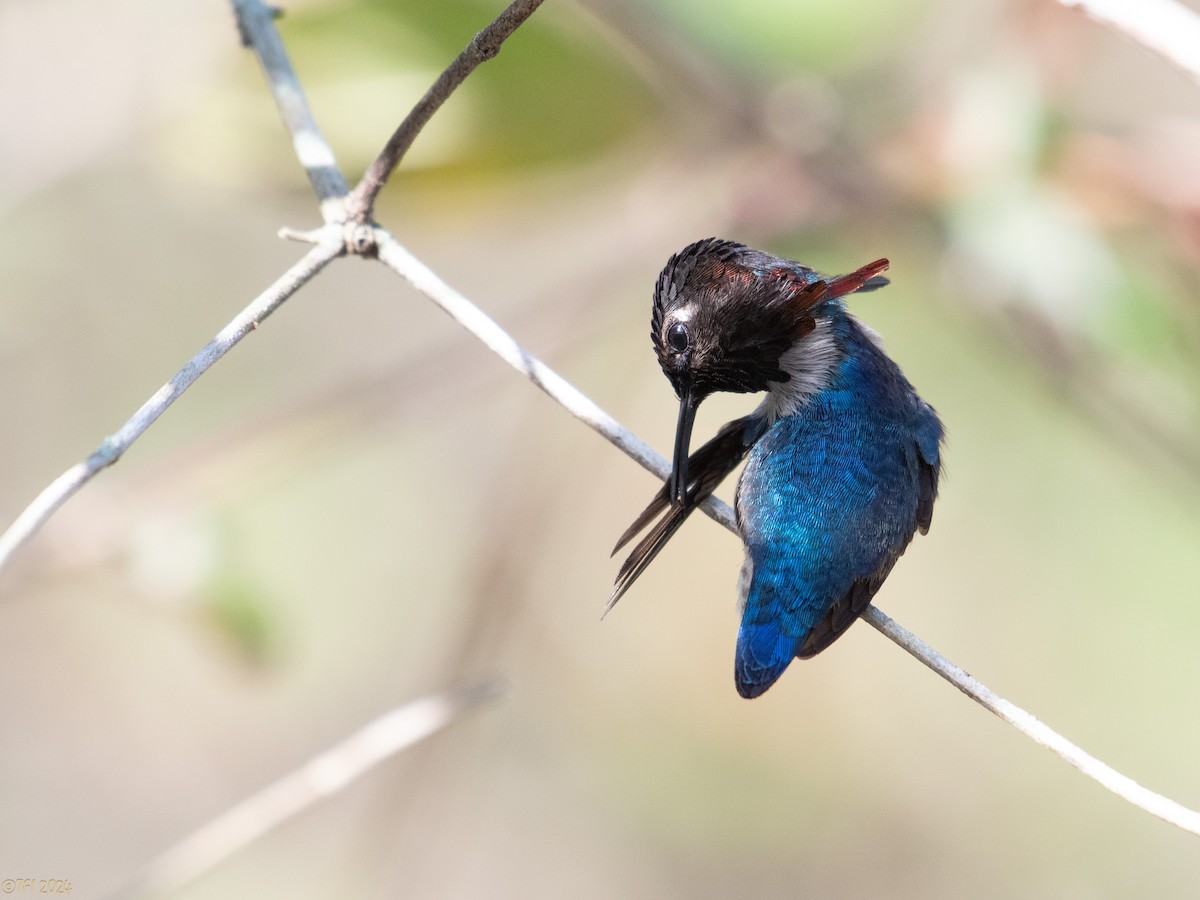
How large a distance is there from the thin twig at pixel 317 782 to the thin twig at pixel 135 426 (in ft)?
3.26

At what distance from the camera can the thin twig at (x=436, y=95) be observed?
153cm

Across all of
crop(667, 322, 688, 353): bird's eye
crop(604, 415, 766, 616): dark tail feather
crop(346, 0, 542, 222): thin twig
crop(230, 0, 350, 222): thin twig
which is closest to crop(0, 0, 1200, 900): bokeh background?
crop(230, 0, 350, 222): thin twig

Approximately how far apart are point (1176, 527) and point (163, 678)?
12.8 ft

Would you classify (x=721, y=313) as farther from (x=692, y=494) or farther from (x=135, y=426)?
(x=135, y=426)

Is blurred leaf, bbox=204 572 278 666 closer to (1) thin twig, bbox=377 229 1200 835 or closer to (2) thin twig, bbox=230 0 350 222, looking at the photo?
(2) thin twig, bbox=230 0 350 222

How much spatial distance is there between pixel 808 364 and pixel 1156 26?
2.87 ft

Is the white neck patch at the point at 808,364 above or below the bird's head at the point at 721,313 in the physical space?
below

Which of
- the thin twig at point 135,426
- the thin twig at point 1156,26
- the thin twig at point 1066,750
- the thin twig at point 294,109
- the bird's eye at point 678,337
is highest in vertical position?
the thin twig at point 1156,26

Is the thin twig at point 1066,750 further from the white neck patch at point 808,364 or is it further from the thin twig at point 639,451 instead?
the white neck patch at point 808,364

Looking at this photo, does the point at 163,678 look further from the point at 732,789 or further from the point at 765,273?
the point at 765,273

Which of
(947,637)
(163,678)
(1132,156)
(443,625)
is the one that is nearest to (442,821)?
(443,625)

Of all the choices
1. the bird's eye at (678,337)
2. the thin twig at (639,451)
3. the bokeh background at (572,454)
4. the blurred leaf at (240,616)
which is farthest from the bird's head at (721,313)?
the blurred leaf at (240,616)

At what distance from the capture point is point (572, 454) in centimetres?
411

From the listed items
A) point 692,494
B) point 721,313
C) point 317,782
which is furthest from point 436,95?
point 317,782
